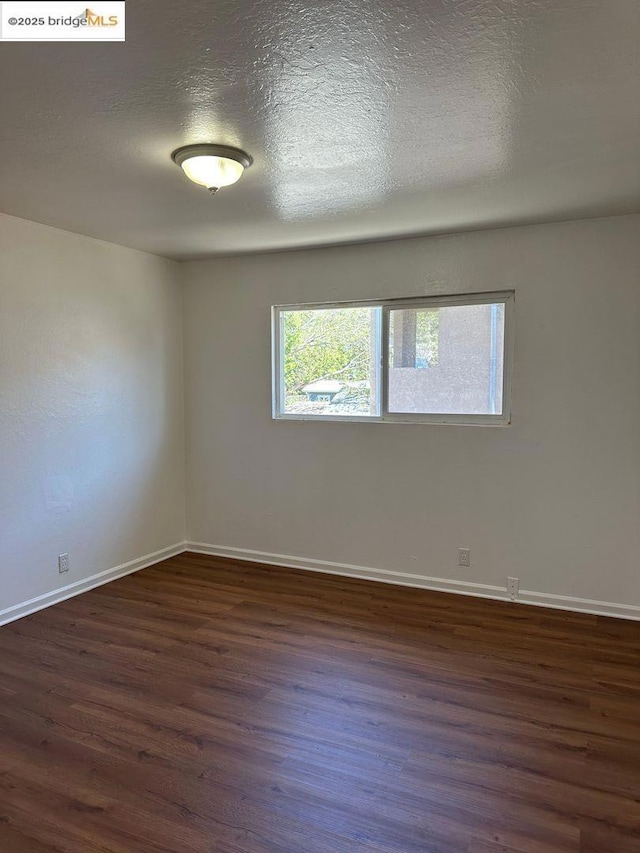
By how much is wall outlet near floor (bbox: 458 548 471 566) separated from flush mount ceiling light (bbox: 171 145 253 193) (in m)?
2.79

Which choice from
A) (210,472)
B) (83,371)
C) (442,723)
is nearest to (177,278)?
(83,371)

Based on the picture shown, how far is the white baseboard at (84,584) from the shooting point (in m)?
3.41

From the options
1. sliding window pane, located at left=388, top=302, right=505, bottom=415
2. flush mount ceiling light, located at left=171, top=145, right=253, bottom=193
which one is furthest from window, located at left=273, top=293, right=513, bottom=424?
flush mount ceiling light, located at left=171, top=145, right=253, bottom=193

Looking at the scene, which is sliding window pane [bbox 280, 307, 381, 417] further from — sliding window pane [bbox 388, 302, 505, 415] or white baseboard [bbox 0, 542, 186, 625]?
white baseboard [bbox 0, 542, 186, 625]

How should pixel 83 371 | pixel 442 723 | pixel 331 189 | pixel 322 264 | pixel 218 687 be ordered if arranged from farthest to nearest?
pixel 322 264, pixel 83 371, pixel 331 189, pixel 218 687, pixel 442 723

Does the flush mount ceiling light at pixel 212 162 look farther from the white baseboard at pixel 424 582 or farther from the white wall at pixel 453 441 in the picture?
the white baseboard at pixel 424 582

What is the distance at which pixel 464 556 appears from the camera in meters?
3.81

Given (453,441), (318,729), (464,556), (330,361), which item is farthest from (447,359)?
(318,729)

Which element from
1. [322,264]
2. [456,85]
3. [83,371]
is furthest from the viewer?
[322,264]

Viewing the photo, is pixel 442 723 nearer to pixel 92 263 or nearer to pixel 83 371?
pixel 83 371

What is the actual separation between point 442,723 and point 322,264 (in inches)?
124

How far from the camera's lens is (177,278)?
466cm

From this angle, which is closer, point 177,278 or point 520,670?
point 520,670

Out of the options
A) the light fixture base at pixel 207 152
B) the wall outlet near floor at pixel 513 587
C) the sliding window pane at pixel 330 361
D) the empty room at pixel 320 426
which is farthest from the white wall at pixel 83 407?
the wall outlet near floor at pixel 513 587
